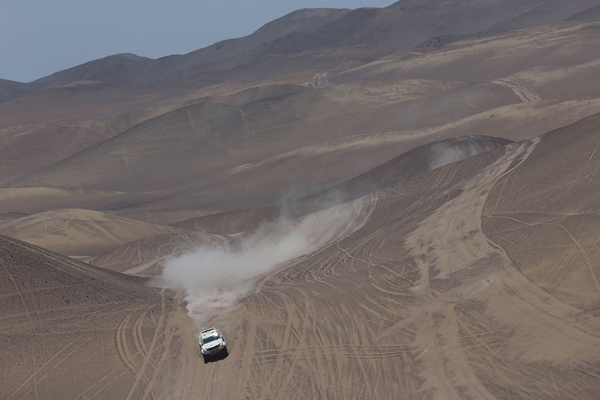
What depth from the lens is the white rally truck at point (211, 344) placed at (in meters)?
17.2

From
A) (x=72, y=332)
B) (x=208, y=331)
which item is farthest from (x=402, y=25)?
(x=72, y=332)

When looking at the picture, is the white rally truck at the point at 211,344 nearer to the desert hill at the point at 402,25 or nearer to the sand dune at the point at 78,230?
the sand dune at the point at 78,230

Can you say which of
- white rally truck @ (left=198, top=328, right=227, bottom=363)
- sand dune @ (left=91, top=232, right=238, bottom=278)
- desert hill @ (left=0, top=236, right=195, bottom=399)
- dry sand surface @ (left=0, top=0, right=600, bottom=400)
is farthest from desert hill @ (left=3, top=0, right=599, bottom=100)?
white rally truck @ (left=198, top=328, right=227, bottom=363)

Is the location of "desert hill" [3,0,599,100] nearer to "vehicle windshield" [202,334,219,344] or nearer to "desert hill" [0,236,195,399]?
"desert hill" [0,236,195,399]

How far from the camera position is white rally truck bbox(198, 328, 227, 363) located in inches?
675

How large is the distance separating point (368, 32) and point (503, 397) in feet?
546

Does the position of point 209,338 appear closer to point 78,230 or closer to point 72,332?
point 72,332

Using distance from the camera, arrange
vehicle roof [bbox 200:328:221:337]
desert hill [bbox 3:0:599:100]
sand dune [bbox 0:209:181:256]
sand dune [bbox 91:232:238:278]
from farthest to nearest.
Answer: desert hill [bbox 3:0:599:100] < sand dune [bbox 0:209:181:256] < sand dune [bbox 91:232:238:278] < vehicle roof [bbox 200:328:221:337]

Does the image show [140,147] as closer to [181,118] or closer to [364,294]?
[181,118]

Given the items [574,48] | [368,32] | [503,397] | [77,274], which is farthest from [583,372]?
[368,32]

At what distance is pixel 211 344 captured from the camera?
56.5 ft

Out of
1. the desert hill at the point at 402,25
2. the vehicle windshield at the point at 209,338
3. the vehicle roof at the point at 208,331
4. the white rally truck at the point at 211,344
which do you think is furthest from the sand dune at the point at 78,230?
the desert hill at the point at 402,25

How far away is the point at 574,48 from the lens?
266ft

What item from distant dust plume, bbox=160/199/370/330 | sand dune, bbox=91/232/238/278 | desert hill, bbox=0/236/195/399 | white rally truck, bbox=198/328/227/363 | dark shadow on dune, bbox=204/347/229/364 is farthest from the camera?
sand dune, bbox=91/232/238/278
